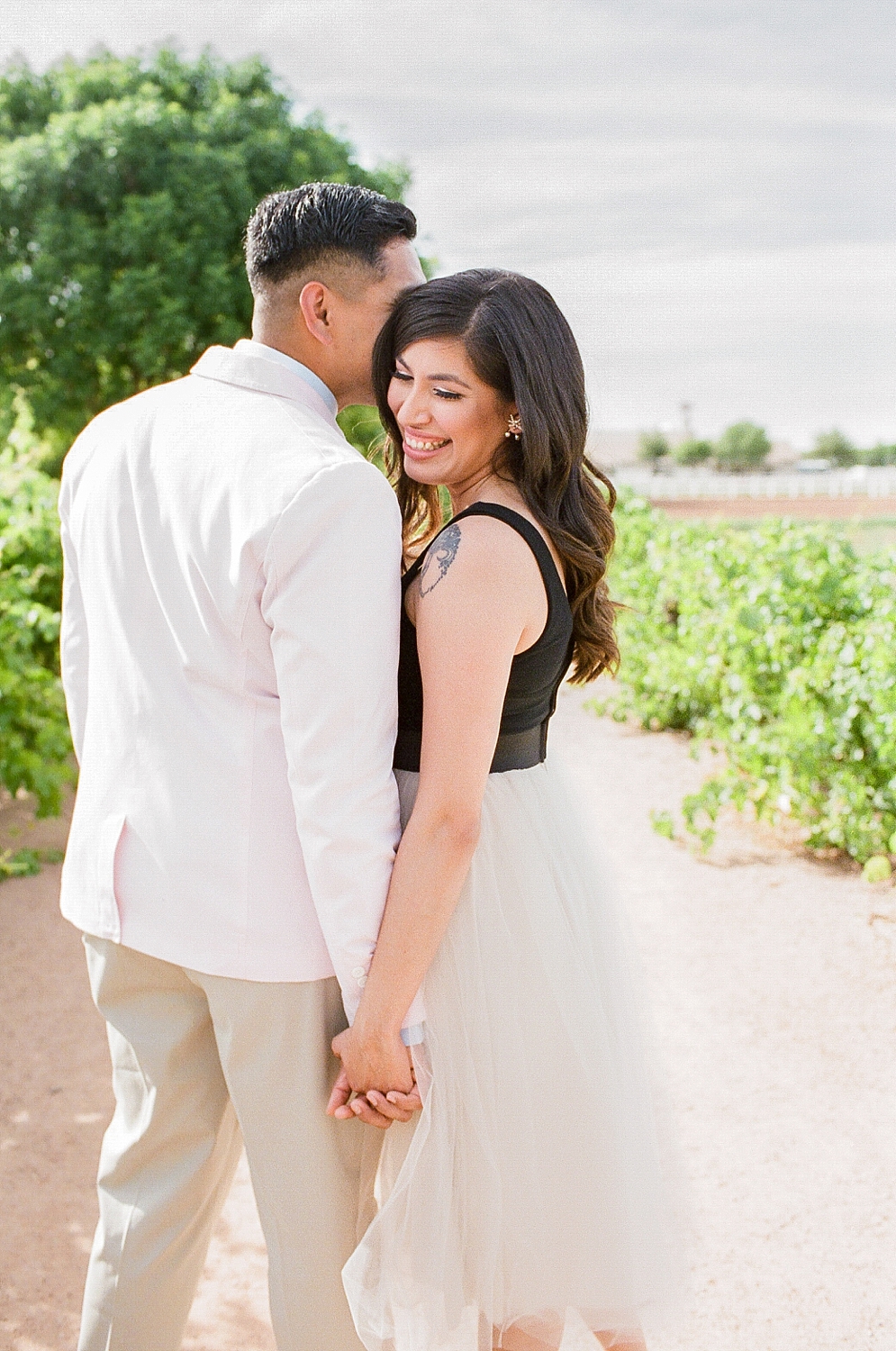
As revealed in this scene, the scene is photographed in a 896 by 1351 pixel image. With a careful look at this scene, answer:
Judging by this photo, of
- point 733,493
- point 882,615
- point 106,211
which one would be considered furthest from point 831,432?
point 882,615

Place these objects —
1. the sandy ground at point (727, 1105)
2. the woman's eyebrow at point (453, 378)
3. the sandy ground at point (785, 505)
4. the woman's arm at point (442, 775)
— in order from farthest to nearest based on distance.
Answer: the sandy ground at point (785, 505)
the sandy ground at point (727, 1105)
the woman's eyebrow at point (453, 378)
the woman's arm at point (442, 775)

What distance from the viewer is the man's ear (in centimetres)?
212

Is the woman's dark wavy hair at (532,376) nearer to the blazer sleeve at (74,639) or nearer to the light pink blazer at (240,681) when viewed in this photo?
the light pink blazer at (240,681)

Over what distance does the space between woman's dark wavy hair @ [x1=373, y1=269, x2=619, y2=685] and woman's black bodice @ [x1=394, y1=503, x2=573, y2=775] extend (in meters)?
0.10

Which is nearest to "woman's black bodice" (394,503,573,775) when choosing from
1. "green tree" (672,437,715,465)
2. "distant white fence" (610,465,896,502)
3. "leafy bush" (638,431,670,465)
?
"distant white fence" (610,465,896,502)

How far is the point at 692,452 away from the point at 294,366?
68115 mm

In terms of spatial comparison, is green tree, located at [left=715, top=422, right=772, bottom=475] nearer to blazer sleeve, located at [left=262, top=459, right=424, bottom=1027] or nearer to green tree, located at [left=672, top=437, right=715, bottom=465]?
green tree, located at [left=672, top=437, right=715, bottom=465]

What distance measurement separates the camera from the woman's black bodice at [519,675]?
6.55 feet

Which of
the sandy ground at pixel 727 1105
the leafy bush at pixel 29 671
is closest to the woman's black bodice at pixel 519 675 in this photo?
the sandy ground at pixel 727 1105

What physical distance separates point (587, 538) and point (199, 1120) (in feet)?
3.99

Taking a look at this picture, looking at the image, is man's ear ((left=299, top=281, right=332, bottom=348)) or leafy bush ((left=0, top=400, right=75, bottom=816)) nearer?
man's ear ((left=299, top=281, right=332, bottom=348))

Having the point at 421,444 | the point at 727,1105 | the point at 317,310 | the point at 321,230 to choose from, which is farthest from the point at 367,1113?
the point at 727,1105

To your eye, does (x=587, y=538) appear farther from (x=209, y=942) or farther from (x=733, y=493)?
(x=733, y=493)

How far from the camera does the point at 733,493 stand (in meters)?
48.0
